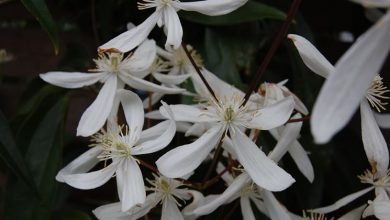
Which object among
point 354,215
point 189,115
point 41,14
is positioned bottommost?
point 354,215

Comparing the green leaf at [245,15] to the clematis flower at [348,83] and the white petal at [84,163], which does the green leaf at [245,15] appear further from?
the clematis flower at [348,83]

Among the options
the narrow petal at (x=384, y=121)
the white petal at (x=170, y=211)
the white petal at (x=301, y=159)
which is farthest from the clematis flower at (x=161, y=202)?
the narrow petal at (x=384, y=121)

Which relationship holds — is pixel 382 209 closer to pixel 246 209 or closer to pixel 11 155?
pixel 246 209

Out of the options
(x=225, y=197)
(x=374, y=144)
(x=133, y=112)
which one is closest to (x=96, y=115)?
(x=133, y=112)

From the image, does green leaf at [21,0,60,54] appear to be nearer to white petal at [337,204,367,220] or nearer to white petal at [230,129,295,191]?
white petal at [230,129,295,191]

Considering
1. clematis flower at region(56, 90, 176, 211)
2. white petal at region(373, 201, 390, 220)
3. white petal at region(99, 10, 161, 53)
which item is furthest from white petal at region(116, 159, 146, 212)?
white petal at region(373, 201, 390, 220)

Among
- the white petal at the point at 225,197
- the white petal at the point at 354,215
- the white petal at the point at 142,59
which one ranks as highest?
the white petal at the point at 142,59

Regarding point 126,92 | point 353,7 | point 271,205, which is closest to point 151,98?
point 126,92
